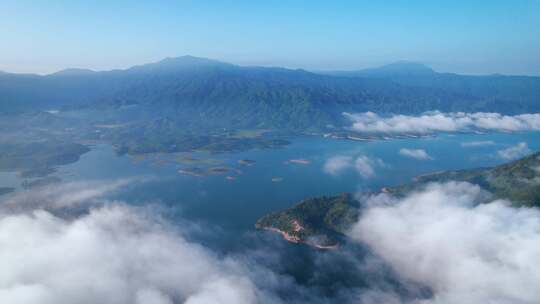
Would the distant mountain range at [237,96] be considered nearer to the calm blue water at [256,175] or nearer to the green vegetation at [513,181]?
the calm blue water at [256,175]

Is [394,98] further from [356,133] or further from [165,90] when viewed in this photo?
[165,90]

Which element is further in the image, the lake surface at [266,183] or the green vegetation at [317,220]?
the green vegetation at [317,220]

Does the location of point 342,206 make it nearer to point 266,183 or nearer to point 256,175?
point 266,183

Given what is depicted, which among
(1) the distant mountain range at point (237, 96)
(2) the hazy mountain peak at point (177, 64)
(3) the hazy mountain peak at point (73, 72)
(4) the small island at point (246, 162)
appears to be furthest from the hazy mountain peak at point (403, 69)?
(4) the small island at point (246, 162)

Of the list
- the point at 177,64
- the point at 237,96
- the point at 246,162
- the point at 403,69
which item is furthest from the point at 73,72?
the point at 403,69

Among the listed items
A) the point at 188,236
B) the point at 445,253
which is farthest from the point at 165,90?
the point at 445,253

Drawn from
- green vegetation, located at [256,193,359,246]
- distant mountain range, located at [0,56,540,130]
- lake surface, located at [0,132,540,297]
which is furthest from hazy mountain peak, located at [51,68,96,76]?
green vegetation, located at [256,193,359,246]
